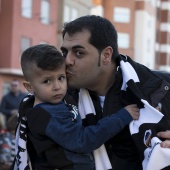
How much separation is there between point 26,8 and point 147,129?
24.8 metres

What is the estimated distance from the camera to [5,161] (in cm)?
701

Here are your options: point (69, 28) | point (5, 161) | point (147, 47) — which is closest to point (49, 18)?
point (147, 47)

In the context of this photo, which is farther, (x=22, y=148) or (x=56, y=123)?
(x=22, y=148)

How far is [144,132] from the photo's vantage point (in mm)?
2836

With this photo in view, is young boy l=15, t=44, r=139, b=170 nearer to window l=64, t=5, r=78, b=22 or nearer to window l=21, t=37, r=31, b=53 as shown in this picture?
window l=21, t=37, r=31, b=53

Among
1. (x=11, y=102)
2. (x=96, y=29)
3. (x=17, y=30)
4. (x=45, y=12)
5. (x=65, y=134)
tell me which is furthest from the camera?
(x=45, y=12)

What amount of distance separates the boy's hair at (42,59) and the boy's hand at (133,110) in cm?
48

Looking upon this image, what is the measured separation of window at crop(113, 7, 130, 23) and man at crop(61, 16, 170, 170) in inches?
1689

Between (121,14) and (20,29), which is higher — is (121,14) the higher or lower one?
the higher one

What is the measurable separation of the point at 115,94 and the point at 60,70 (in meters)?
0.49

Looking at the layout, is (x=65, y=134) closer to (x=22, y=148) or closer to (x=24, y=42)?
(x=22, y=148)

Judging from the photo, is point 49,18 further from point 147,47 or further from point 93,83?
point 93,83

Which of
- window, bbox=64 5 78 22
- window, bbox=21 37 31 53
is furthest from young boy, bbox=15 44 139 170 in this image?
window, bbox=64 5 78 22

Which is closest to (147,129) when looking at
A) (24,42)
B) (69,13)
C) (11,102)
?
(11,102)
